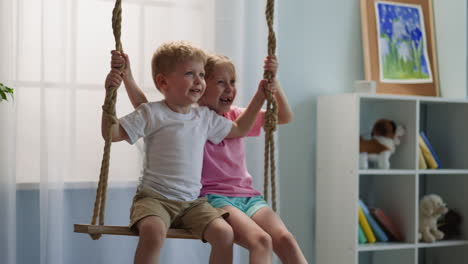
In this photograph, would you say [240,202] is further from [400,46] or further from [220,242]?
[400,46]

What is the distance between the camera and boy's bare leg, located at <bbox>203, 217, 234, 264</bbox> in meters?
1.88

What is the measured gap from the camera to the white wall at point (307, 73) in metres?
3.19

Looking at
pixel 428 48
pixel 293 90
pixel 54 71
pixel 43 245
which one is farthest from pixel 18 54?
pixel 428 48

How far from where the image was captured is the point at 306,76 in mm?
3236

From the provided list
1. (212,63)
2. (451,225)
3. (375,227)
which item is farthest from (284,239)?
(451,225)

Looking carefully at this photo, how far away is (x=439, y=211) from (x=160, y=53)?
195 cm

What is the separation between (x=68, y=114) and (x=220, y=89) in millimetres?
803

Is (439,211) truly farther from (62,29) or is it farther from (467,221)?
(62,29)

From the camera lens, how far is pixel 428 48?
11.4 ft

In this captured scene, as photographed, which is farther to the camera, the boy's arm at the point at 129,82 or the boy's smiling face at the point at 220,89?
the boy's smiling face at the point at 220,89

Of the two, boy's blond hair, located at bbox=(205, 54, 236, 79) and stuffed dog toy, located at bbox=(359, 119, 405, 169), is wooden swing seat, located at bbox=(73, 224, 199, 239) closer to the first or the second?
boy's blond hair, located at bbox=(205, 54, 236, 79)

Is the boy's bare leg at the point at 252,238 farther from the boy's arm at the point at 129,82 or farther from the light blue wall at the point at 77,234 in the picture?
Answer: the light blue wall at the point at 77,234

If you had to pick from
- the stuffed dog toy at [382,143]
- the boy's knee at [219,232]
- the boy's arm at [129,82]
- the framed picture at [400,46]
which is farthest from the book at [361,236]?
the boy's arm at [129,82]

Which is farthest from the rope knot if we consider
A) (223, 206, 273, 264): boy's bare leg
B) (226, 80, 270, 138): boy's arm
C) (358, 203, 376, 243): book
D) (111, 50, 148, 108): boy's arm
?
(358, 203, 376, 243): book
